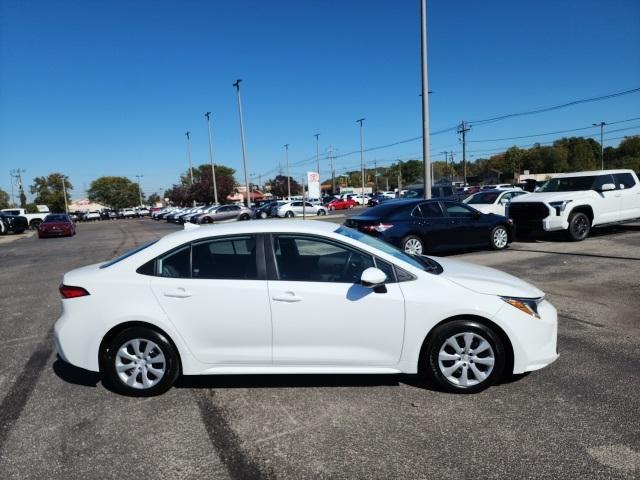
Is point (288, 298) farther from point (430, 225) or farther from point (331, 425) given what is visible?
point (430, 225)

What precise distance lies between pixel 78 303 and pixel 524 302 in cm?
369

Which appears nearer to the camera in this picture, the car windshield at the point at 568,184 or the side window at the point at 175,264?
the side window at the point at 175,264

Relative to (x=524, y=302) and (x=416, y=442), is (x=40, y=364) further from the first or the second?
(x=524, y=302)

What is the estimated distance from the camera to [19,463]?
299 cm

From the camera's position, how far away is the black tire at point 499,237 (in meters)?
11.7

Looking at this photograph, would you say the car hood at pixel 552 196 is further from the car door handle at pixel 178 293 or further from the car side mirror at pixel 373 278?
the car door handle at pixel 178 293

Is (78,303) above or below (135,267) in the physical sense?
below

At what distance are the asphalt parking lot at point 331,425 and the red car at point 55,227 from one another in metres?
25.6

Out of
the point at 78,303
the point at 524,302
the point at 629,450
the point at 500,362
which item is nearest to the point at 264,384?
the point at 78,303

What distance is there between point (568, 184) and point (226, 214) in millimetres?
27273

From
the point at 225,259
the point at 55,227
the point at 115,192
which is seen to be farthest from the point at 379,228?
the point at 115,192

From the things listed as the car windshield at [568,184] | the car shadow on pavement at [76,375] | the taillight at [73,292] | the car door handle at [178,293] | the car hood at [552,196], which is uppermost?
the car windshield at [568,184]

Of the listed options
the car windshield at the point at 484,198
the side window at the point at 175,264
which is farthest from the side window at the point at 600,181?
the side window at the point at 175,264

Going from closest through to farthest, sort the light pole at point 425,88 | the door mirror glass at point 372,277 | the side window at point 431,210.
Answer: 1. the door mirror glass at point 372,277
2. the side window at point 431,210
3. the light pole at point 425,88
